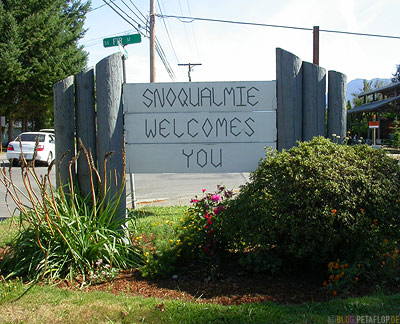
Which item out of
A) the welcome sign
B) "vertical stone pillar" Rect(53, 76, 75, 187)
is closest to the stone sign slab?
the welcome sign

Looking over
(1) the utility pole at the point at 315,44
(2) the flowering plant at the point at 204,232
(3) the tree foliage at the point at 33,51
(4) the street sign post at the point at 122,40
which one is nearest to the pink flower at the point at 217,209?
(2) the flowering plant at the point at 204,232

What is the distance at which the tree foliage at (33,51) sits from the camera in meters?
23.9

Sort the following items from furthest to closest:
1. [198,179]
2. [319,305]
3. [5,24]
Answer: [5,24]
[198,179]
[319,305]

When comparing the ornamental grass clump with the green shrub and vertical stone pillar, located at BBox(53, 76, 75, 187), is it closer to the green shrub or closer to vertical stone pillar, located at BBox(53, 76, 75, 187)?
vertical stone pillar, located at BBox(53, 76, 75, 187)

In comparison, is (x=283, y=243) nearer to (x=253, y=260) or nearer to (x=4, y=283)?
(x=253, y=260)

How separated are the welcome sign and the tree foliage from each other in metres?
22.2

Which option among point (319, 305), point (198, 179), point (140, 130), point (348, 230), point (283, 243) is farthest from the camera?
point (198, 179)

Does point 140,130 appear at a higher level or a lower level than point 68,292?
higher

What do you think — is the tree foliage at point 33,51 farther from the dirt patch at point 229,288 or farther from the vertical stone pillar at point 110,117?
the dirt patch at point 229,288

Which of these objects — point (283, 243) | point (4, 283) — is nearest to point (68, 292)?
point (4, 283)

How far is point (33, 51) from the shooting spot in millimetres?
26438

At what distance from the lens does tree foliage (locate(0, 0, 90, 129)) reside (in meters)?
23.9

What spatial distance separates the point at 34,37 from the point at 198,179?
1851cm

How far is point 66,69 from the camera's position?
91.2ft
